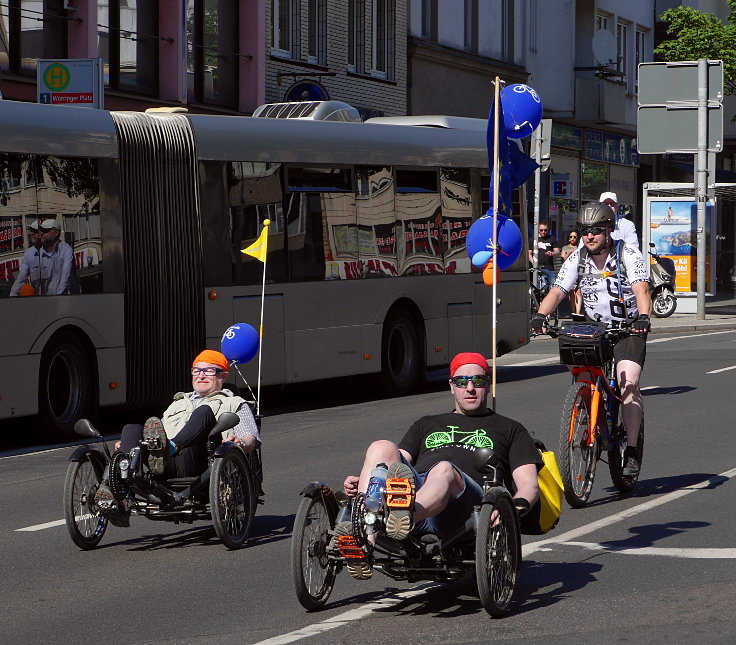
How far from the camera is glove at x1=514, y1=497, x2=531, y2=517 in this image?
718 centimetres

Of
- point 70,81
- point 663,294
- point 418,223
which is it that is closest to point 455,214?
point 418,223

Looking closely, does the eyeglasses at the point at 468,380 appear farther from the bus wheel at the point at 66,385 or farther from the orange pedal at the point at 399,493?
the bus wheel at the point at 66,385

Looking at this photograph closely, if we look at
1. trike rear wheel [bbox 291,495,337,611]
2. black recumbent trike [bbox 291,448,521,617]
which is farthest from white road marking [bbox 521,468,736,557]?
trike rear wheel [bbox 291,495,337,611]

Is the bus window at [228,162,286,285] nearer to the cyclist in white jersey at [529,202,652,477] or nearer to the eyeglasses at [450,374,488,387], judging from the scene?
the cyclist in white jersey at [529,202,652,477]

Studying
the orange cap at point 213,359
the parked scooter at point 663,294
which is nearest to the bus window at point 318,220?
the orange cap at point 213,359

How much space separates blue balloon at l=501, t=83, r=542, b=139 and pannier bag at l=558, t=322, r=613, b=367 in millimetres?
1268

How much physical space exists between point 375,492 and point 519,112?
4125 mm

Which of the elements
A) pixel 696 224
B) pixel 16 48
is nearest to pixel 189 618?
pixel 16 48

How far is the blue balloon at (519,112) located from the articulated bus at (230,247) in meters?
5.25

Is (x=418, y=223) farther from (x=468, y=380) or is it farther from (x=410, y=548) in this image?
(x=410, y=548)

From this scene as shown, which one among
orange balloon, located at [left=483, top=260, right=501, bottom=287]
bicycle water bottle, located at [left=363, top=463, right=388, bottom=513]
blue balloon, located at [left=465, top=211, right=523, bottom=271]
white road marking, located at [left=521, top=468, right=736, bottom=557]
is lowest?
white road marking, located at [left=521, top=468, right=736, bottom=557]

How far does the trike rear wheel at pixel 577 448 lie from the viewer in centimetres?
978

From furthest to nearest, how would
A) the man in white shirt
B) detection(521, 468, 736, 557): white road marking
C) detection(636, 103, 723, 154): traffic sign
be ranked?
detection(636, 103, 723, 154): traffic sign, the man in white shirt, detection(521, 468, 736, 557): white road marking

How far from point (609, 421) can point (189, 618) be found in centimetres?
402
